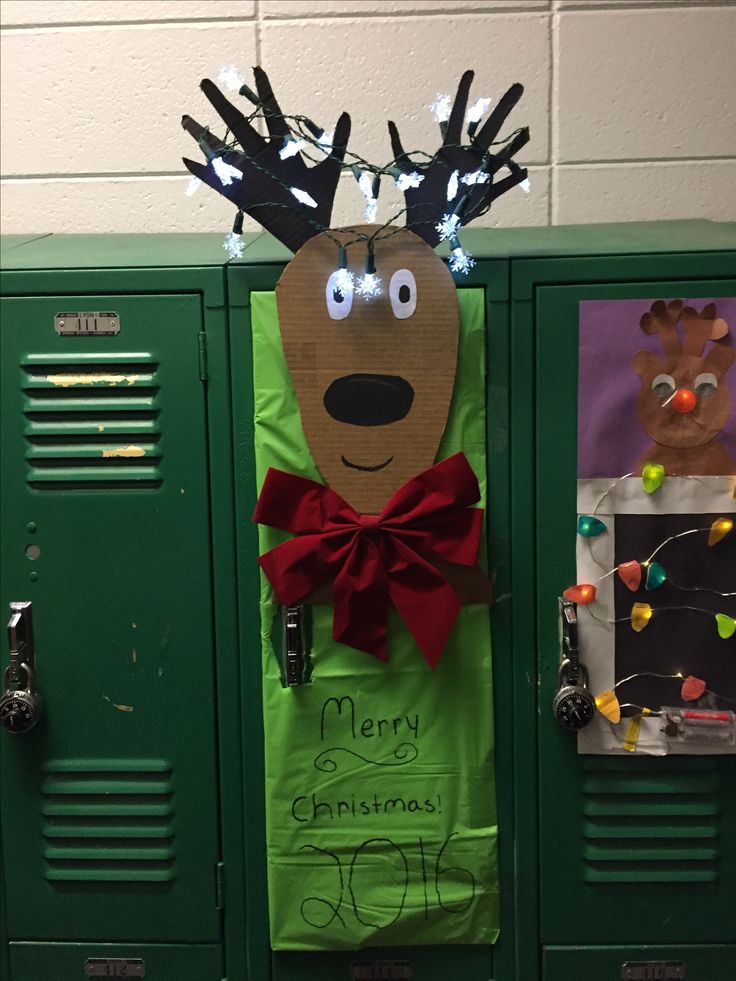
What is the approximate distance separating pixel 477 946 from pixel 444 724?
→ 383mm

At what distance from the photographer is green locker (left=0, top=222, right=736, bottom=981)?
57.4 inches

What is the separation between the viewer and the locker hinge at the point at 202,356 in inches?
57.5

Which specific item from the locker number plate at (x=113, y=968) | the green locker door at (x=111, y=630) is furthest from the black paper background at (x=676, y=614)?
the locker number plate at (x=113, y=968)

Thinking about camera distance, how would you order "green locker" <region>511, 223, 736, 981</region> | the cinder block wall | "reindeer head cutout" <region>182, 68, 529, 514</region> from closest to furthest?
1. "reindeer head cutout" <region>182, 68, 529, 514</region>
2. "green locker" <region>511, 223, 736, 981</region>
3. the cinder block wall

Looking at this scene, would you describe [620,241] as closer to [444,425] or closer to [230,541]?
Result: [444,425]

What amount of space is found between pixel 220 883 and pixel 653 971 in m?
0.72

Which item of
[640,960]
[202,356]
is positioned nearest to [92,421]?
[202,356]

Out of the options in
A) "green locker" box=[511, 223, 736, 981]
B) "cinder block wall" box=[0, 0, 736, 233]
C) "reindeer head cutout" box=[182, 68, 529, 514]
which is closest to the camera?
"reindeer head cutout" box=[182, 68, 529, 514]

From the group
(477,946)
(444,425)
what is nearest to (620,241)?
(444,425)

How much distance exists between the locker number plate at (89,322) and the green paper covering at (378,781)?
0.25 metres

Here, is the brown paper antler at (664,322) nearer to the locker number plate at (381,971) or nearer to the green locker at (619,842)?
the green locker at (619,842)

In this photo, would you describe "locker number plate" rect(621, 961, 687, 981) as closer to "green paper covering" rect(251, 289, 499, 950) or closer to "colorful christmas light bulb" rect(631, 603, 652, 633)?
"green paper covering" rect(251, 289, 499, 950)

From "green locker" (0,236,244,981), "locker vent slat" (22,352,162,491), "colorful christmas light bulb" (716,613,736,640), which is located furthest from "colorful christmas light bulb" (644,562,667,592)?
"locker vent slat" (22,352,162,491)

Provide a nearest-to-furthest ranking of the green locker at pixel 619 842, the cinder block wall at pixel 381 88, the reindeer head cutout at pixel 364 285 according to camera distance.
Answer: the reindeer head cutout at pixel 364 285, the green locker at pixel 619 842, the cinder block wall at pixel 381 88
